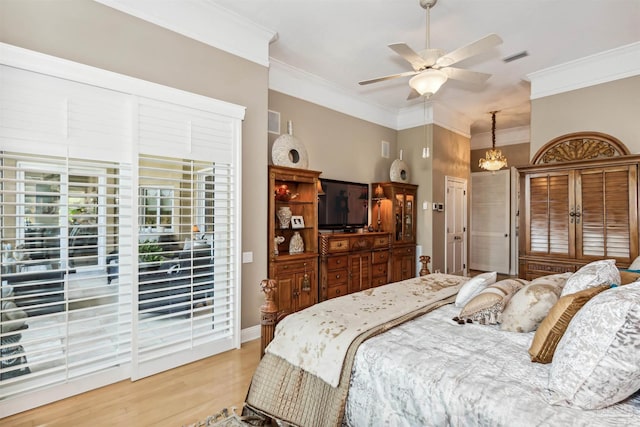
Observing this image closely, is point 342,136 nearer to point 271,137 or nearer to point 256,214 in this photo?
point 271,137

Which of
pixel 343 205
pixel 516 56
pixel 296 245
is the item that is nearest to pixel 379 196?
pixel 343 205

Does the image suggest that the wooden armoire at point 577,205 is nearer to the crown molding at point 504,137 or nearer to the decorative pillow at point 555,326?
the decorative pillow at point 555,326

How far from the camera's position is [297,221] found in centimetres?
448

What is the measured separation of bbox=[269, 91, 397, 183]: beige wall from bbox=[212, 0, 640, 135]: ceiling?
525 mm

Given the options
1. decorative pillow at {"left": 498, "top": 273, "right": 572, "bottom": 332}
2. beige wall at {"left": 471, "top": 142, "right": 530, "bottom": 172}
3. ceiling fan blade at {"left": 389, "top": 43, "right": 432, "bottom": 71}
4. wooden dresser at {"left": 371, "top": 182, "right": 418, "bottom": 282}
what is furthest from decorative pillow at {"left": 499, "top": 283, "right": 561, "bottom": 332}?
beige wall at {"left": 471, "top": 142, "right": 530, "bottom": 172}

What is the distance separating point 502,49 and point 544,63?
2.78 feet

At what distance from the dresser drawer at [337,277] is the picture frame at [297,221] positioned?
78cm

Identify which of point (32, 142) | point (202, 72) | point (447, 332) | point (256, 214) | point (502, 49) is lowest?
point (447, 332)

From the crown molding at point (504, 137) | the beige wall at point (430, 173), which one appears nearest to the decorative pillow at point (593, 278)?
the beige wall at point (430, 173)

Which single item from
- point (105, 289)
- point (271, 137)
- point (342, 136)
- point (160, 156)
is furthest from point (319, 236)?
point (105, 289)

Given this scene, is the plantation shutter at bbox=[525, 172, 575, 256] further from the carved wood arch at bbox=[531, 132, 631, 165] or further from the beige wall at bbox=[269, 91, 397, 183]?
the beige wall at bbox=[269, 91, 397, 183]

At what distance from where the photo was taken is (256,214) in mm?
3705

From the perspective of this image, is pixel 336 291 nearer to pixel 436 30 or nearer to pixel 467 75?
pixel 467 75

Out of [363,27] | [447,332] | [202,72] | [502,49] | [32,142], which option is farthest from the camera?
[502,49]
